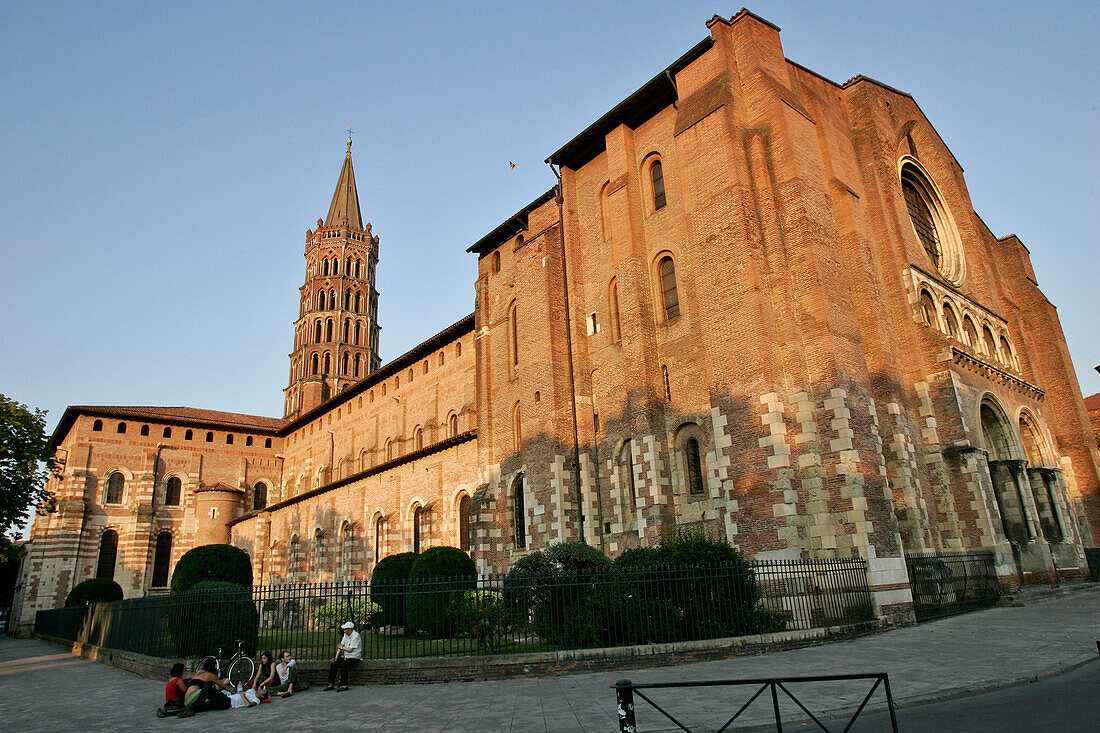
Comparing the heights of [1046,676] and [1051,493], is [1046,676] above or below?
below

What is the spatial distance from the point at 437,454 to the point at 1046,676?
839 inches

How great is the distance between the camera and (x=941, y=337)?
720 inches

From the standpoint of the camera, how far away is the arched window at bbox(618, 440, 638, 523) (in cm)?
1816

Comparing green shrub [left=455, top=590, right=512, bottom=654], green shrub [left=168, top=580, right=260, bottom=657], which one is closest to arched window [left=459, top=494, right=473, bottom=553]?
green shrub [left=168, top=580, right=260, bottom=657]

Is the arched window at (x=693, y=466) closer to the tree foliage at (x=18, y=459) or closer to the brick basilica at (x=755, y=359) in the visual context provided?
the brick basilica at (x=755, y=359)

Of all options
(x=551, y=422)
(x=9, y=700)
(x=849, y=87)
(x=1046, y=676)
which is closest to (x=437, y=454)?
(x=551, y=422)

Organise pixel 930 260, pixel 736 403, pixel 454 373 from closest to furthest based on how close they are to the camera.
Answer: pixel 736 403
pixel 930 260
pixel 454 373

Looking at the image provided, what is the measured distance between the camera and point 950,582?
1562cm

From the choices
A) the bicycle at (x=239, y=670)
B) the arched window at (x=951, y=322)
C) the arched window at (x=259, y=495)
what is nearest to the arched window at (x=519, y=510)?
the bicycle at (x=239, y=670)

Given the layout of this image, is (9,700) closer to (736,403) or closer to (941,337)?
(736,403)

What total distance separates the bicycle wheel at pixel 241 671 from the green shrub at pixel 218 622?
3.77 ft

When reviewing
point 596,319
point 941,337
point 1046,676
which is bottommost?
point 1046,676

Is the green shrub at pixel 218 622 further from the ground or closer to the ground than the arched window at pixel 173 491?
closer to the ground

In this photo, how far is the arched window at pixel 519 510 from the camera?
21.5 metres
